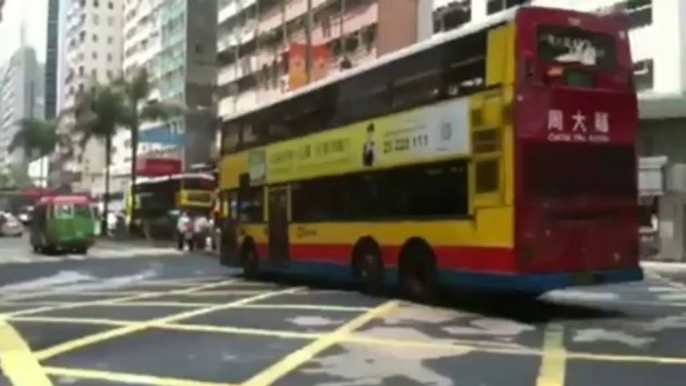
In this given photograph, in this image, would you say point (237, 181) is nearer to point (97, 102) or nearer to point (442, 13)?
point (442, 13)

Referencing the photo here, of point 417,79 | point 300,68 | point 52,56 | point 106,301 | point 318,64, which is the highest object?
point 52,56

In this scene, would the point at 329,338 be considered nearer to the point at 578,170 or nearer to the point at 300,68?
the point at 578,170

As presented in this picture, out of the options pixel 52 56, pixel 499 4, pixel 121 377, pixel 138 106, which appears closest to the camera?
pixel 121 377

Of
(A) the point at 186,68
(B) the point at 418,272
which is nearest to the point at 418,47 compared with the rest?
(B) the point at 418,272

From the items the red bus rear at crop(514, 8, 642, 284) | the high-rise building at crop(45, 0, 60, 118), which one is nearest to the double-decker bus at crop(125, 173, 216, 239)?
the red bus rear at crop(514, 8, 642, 284)

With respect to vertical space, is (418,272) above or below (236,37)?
below

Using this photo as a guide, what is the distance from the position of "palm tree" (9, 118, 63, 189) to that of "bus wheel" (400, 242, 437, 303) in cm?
6850

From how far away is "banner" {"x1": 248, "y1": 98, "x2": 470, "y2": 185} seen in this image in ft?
43.2

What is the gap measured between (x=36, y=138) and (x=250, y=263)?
6467 cm

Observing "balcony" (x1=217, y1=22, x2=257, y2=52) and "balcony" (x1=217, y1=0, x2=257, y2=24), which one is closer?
"balcony" (x1=217, y1=22, x2=257, y2=52)

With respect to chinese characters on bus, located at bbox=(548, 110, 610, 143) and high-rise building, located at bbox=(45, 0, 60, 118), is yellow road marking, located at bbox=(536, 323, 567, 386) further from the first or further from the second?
high-rise building, located at bbox=(45, 0, 60, 118)

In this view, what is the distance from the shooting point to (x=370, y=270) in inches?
624

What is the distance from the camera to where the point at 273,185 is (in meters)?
19.1

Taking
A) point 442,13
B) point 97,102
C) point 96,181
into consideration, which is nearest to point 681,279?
point 442,13
